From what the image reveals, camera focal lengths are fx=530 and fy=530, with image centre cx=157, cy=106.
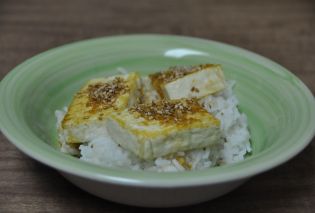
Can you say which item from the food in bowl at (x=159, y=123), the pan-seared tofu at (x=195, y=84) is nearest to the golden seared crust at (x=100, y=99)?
the food in bowl at (x=159, y=123)

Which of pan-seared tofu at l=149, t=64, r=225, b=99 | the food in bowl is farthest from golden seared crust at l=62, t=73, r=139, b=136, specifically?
pan-seared tofu at l=149, t=64, r=225, b=99

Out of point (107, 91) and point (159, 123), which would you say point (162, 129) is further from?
point (107, 91)

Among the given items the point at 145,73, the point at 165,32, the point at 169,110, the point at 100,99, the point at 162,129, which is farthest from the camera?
the point at 165,32

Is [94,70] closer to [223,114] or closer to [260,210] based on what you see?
[223,114]

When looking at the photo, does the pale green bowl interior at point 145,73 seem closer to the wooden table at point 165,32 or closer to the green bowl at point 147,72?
the green bowl at point 147,72

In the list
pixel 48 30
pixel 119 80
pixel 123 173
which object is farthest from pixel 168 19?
pixel 123 173

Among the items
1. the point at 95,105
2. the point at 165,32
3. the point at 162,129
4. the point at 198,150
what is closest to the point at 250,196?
the point at 198,150
